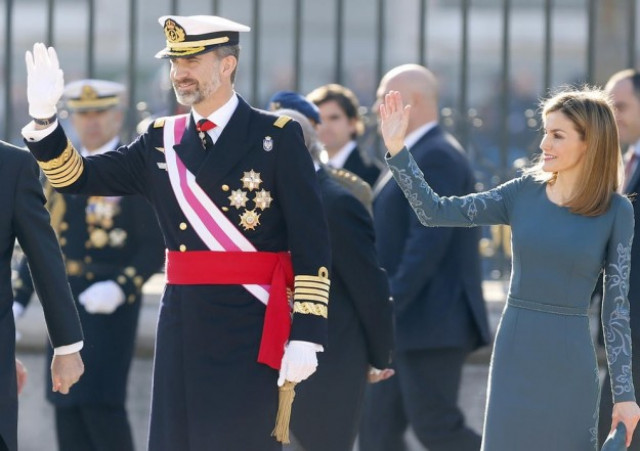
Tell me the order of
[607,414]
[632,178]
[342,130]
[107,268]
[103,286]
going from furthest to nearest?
1. [342,130]
2. [107,268]
3. [103,286]
4. [632,178]
5. [607,414]

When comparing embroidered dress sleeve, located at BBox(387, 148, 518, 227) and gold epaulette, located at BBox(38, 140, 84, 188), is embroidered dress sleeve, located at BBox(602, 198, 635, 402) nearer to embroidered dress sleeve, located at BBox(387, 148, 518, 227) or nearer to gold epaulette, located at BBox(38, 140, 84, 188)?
embroidered dress sleeve, located at BBox(387, 148, 518, 227)

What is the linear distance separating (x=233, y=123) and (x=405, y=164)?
485 millimetres

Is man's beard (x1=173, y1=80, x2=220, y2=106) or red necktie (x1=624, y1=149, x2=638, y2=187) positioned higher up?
man's beard (x1=173, y1=80, x2=220, y2=106)

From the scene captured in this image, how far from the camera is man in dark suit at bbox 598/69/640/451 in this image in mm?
5438

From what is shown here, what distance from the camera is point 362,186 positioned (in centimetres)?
577

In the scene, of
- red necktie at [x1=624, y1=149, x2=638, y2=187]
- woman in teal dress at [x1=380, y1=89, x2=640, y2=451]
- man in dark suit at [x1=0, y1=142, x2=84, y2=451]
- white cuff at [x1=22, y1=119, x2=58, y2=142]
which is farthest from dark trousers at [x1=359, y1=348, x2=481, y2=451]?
white cuff at [x1=22, y1=119, x2=58, y2=142]

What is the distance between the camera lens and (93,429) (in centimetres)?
638

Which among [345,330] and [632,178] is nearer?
[345,330]

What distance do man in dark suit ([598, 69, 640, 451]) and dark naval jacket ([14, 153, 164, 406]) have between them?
5.73 feet

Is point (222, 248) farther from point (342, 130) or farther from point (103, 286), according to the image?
point (342, 130)

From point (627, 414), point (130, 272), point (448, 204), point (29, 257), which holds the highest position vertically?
point (448, 204)

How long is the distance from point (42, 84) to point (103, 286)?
1.85 metres

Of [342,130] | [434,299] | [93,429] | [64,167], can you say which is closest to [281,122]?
[64,167]

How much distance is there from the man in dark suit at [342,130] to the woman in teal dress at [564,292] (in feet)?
7.38
